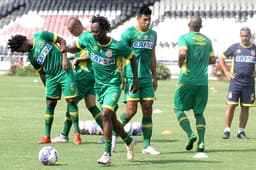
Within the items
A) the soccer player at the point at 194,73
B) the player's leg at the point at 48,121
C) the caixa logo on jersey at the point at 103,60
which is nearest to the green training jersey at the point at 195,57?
the soccer player at the point at 194,73

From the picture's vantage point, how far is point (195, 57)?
38.9ft

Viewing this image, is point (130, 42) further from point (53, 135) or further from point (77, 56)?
point (53, 135)

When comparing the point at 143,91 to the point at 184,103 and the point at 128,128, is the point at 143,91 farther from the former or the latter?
the point at 128,128

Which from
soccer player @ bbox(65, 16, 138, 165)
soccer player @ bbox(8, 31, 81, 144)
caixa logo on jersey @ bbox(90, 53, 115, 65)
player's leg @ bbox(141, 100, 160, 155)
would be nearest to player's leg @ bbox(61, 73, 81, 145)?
soccer player @ bbox(8, 31, 81, 144)

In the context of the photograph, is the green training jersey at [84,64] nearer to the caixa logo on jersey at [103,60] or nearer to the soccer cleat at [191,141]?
the soccer cleat at [191,141]

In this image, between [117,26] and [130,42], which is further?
[117,26]

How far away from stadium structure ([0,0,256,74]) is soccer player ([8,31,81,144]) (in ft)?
Answer: 112

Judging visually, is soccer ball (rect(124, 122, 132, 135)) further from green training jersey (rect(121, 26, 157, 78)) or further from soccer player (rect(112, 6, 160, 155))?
green training jersey (rect(121, 26, 157, 78))

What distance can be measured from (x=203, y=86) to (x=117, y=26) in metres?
43.0

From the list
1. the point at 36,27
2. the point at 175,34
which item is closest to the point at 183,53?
the point at 175,34

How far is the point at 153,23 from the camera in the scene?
53906 millimetres

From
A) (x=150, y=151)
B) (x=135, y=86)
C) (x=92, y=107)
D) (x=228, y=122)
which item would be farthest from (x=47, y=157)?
(x=228, y=122)

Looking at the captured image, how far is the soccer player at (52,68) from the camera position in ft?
42.5

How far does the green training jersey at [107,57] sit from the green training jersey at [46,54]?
89.5 inches
